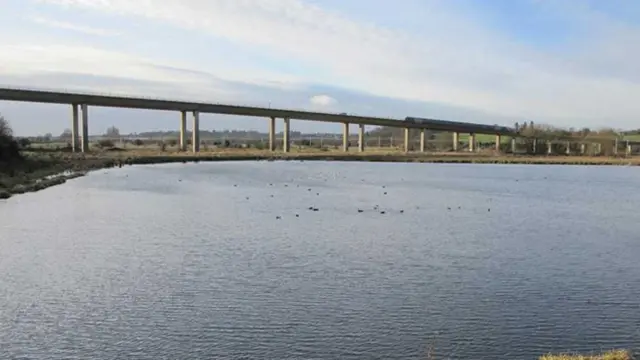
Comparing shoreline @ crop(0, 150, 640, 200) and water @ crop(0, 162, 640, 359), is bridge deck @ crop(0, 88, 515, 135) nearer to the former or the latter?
shoreline @ crop(0, 150, 640, 200)

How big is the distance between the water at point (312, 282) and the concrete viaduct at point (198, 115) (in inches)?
2381

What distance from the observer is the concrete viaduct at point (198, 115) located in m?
88.4

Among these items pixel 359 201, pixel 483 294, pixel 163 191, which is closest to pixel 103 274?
pixel 483 294

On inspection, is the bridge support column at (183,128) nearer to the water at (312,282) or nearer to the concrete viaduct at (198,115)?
the concrete viaduct at (198,115)

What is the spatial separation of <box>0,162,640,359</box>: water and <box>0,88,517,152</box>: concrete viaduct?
2381 inches

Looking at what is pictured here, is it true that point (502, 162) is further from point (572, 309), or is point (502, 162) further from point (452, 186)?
point (572, 309)

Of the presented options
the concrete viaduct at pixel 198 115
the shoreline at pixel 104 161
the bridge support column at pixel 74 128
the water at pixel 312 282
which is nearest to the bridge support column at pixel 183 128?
the concrete viaduct at pixel 198 115

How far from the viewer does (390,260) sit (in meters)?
19.2

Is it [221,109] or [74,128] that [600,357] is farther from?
[221,109]

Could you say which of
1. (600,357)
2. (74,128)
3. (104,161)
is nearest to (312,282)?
(600,357)

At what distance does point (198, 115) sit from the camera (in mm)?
109875

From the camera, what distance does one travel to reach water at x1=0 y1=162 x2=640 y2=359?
11.8m

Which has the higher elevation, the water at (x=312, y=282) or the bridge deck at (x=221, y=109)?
the bridge deck at (x=221, y=109)

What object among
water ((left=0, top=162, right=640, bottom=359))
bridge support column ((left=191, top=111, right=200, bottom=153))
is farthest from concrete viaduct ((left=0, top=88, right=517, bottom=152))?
water ((left=0, top=162, right=640, bottom=359))
